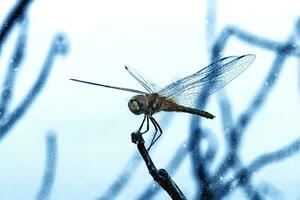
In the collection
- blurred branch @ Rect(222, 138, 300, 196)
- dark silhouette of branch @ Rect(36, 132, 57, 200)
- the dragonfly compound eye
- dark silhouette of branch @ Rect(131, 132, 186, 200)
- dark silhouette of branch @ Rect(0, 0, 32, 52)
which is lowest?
dark silhouette of branch @ Rect(36, 132, 57, 200)

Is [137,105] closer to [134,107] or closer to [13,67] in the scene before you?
[134,107]

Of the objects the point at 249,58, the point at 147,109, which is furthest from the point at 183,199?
the point at 249,58

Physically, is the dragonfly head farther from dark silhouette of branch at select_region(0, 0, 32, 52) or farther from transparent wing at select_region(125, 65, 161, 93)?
dark silhouette of branch at select_region(0, 0, 32, 52)

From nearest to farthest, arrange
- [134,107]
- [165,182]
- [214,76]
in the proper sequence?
[165,182] < [134,107] < [214,76]

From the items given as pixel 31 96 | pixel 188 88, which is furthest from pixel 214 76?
pixel 31 96

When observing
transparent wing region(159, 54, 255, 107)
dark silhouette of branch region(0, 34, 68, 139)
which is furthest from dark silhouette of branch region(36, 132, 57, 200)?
transparent wing region(159, 54, 255, 107)

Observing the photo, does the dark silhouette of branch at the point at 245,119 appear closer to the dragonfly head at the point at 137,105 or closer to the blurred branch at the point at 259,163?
the blurred branch at the point at 259,163
